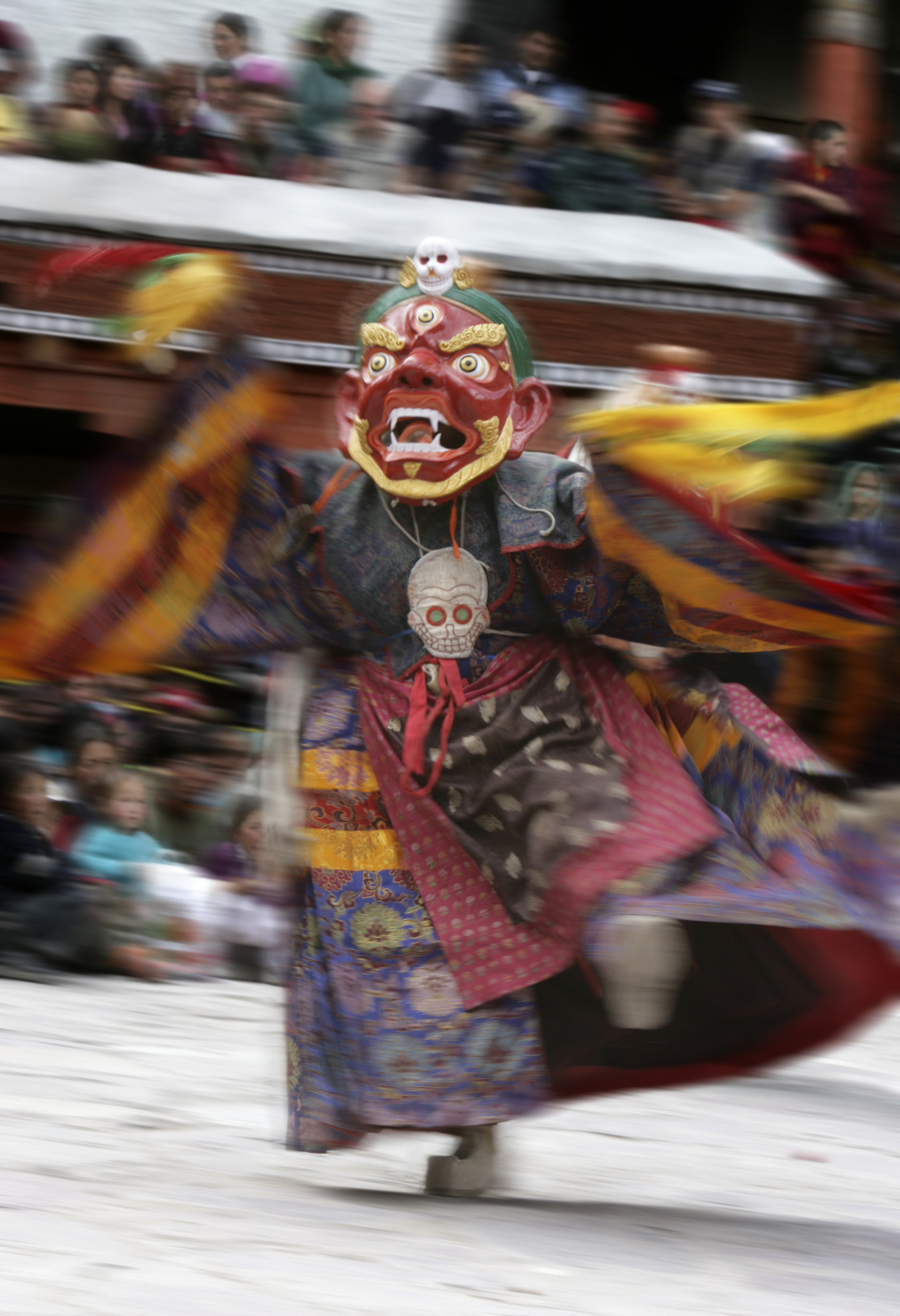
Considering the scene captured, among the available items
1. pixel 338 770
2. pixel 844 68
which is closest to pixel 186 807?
pixel 338 770

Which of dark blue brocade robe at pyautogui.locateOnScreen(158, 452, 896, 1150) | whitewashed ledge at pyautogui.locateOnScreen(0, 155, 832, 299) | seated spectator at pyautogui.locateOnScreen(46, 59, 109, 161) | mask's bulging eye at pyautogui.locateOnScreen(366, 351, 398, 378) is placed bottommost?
dark blue brocade robe at pyautogui.locateOnScreen(158, 452, 896, 1150)

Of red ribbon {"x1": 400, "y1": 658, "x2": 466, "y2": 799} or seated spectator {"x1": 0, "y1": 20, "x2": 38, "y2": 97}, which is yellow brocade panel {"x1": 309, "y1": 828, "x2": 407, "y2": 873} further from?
seated spectator {"x1": 0, "y1": 20, "x2": 38, "y2": 97}

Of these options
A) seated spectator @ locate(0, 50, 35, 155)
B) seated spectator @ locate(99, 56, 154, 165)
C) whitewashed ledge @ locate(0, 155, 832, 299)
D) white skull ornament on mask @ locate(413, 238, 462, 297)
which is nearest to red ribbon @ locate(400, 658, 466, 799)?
white skull ornament on mask @ locate(413, 238, 462, 297)

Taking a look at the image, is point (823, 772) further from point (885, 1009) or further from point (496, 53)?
point (496, 53)

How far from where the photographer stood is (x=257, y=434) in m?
3.10

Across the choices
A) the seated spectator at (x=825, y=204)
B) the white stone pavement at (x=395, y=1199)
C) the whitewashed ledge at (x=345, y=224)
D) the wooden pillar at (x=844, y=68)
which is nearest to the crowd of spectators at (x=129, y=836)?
the white stone pavement at (x=395, y=1199)

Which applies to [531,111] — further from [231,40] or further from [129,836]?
[129,836]

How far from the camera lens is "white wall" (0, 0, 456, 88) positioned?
26.2 ft

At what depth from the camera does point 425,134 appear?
7199mm

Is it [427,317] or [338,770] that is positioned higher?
[427,317]

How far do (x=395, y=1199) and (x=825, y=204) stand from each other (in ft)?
18.6

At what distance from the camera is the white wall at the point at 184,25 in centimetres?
799

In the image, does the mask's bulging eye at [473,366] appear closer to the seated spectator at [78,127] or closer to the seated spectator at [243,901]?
the seated spectator at [243,901]

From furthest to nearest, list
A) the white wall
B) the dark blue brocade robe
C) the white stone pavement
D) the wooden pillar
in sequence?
the wooden pillar, the white wall, the dark blue brocade robe, the white stone pavement
